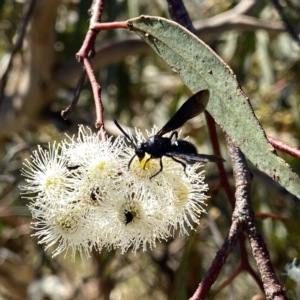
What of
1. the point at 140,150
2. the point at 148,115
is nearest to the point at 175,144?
the point at 140,150

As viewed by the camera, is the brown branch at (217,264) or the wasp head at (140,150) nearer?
the brown branch at (217,264)

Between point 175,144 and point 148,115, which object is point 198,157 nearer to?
point 175,144

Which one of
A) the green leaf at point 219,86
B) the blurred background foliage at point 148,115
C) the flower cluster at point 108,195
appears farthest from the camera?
the blurred background foliage at point 148,115

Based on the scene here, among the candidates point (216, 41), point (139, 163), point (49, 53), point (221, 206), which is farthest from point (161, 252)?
point (139, 163)

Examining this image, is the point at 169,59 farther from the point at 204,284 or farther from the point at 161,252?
the point at 161,252

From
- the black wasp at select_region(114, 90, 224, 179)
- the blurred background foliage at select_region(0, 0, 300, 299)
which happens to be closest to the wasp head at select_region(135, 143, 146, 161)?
the black wasp at select_region(114, 90, 224, 179)

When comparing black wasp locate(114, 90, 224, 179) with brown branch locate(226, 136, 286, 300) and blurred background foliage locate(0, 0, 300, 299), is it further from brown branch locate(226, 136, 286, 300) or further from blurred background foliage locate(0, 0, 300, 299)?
blurred background foliage locate(0, 0, 300, 299)

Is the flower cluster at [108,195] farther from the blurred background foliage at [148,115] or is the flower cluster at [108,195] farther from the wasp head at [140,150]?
the blurred background foliage at [148,115]

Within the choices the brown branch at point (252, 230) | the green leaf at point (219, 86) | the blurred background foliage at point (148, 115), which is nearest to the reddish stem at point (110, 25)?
the green leaf at point (219, 86)
